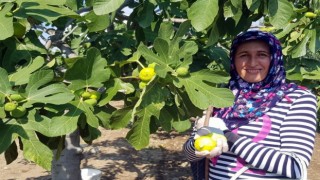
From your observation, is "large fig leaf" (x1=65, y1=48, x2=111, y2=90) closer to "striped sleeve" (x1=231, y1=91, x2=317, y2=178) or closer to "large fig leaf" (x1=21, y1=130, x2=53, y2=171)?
"large fig leaf" (x1=21, y1=130, x2=53, y2=171)

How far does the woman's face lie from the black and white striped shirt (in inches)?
6.2

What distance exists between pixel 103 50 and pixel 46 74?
3.72ft

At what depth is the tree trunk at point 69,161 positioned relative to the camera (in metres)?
3.00

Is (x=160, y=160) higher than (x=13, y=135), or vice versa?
(x=13, y=135)

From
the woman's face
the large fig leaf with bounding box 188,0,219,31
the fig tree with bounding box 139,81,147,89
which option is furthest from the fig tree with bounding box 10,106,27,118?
the woman's face

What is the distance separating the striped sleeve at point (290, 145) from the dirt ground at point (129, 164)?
3735 mm

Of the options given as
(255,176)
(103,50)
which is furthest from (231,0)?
(103,50)

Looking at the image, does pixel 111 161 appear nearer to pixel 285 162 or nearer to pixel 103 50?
pixel 103 50

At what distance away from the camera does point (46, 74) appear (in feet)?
4.30

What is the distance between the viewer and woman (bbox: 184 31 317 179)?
1.56 meters

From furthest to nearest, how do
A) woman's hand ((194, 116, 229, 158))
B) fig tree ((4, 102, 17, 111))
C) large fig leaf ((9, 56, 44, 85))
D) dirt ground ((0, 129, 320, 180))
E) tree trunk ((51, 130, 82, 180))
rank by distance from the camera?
dirt ground ((0, 129, 320, 180)) < tree trunk ((51, 130, 82, 180)) < woman's hand ((194, 116, 229, 158)) < large fig leaf ((9, 56, 44, 85)) < fig tree ((4, 102, 17, 111))

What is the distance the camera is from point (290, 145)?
156 cm

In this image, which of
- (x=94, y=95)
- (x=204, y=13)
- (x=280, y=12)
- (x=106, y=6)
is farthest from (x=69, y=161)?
(x=280, y=12)

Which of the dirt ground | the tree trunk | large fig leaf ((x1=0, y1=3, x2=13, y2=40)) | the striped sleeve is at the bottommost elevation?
the dirt ground
